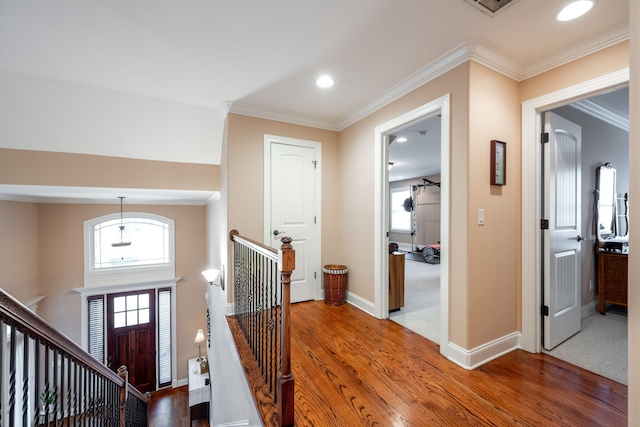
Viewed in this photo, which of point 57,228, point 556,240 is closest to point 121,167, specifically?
point 57,228

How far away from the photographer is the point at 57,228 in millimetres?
4977

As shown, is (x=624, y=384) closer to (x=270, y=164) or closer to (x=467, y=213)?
(x=467, y=213)

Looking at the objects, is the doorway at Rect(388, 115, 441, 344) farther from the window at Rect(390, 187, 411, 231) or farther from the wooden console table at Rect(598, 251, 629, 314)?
the wooden console table at Rect(598, 251, 629, 314)

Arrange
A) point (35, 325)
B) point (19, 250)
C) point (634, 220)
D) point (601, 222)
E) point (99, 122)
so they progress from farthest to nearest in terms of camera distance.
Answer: point (19, 250) < point (601, 222) < point (99, 122) < point (35, 325) < point (634, 220)

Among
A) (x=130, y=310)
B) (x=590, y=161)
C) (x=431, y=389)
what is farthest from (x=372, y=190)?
(x=130, y=310)

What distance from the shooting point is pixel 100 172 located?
3.02 m

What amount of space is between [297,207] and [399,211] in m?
6.36

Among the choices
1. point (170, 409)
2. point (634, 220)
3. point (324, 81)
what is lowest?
point (170, 409)

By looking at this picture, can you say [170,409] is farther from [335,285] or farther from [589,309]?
[589,309]

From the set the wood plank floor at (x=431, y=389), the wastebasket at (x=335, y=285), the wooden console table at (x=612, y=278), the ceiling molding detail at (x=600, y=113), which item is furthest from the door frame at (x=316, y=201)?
the wooden console table at (x=612, y=278)

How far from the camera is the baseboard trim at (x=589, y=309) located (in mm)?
3032

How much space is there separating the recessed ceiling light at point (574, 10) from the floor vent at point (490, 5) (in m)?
0.36

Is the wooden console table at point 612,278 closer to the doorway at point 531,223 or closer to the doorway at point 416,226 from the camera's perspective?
the doorway at point 531,223

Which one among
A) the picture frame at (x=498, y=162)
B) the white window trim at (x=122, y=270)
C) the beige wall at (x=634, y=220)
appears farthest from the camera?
the white window trim at (x=122, y=270)
